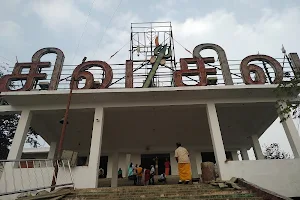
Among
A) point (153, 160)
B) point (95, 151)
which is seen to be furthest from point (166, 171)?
point (95, 151)

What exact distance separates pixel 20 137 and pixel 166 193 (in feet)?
20.9

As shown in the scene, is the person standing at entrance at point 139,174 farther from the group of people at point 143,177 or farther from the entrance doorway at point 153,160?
the entrance doorway at point 153,160

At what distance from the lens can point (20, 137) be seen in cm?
934

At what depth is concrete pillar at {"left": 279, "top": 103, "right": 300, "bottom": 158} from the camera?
8898 millimetres

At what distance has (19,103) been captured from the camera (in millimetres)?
10008

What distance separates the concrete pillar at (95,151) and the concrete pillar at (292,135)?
24.8 feet

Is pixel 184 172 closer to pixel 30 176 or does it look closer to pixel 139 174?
pixel 139 174

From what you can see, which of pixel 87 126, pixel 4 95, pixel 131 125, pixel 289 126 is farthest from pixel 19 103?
pixel 289 126

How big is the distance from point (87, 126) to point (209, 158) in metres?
8.89

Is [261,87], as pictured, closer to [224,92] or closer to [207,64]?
[224,92]

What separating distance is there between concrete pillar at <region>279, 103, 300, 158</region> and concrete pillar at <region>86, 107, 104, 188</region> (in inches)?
297

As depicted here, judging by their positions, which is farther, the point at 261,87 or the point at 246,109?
the point at 246,109

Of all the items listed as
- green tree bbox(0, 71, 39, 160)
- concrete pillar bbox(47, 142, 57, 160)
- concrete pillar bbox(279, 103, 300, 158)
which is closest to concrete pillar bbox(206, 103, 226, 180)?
concrete pillar bbox(279, 103, 300, 158)

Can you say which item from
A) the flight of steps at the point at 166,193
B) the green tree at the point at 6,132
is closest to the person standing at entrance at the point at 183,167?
the flight of steps at the point at 166,193
